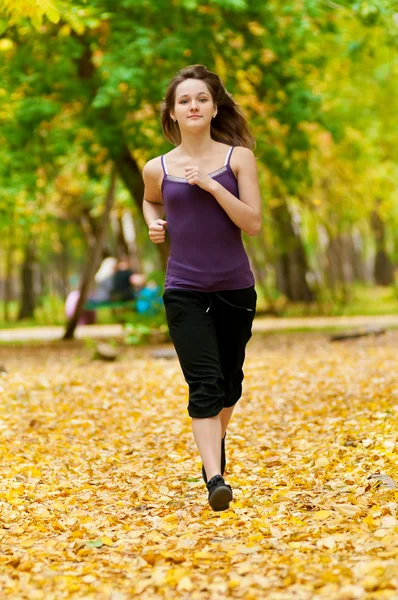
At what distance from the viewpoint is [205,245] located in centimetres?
457

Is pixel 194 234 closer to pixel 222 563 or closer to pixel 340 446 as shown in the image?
pixel 222 563

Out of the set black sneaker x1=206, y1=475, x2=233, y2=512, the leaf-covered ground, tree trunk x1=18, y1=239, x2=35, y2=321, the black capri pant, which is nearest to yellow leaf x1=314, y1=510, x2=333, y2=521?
the leaf-covered ground

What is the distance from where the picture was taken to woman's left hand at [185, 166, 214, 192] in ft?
14.5

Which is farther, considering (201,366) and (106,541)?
(201,366)

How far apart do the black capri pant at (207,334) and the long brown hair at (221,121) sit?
0.81 metres

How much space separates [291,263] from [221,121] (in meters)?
20.1

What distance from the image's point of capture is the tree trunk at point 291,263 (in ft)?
75.9

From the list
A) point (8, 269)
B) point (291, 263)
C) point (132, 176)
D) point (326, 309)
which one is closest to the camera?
point (132, 176)

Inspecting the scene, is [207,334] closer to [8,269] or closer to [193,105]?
[193,105]

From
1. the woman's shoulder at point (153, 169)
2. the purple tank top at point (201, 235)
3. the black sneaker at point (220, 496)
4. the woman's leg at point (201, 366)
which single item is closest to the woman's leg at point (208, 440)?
the woman's leg at point (201, 366)

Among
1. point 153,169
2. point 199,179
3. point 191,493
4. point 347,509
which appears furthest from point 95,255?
point 347,509

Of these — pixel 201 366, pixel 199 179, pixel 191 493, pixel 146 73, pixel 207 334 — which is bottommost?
pixel 191 493

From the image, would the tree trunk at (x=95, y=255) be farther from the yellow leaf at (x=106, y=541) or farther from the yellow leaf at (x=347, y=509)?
the yellow leaf at (x=106, y=541)

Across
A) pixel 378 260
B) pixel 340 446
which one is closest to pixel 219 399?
pixel 340 446
